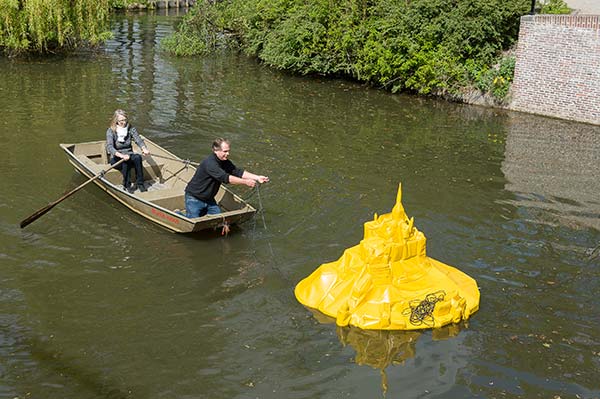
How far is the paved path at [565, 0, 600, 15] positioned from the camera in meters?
25.7

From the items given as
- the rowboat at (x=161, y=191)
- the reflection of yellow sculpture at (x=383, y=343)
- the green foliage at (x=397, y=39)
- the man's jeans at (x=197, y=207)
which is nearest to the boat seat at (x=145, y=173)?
the rowboat at (x=161, y=191)

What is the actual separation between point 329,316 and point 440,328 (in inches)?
58.0

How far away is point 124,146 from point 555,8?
1745 centimetres

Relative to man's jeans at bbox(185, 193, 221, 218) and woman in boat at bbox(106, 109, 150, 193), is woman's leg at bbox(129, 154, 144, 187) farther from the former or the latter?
man's jeans at bbox(185, 193, 221, 218)

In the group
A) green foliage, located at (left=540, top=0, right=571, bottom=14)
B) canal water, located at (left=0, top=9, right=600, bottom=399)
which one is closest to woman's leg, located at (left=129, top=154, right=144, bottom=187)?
canal water, located at (left=0, top=9, right=600, bottom=399)

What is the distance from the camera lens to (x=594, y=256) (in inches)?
471

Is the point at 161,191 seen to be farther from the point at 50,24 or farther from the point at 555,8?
the point at 555,8

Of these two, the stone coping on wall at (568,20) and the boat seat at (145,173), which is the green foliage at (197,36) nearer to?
the stone coping on wall at (568,20)

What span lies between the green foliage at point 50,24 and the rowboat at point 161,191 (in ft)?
40.3

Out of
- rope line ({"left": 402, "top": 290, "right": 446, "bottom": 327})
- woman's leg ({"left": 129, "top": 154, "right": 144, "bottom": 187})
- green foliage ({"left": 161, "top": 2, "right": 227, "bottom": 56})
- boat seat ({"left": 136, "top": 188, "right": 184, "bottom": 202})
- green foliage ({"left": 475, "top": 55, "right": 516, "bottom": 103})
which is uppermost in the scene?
green foliage ({"left": 161, "top": 2, "right": 227, "bottom": 56})

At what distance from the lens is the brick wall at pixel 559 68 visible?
20859 mm

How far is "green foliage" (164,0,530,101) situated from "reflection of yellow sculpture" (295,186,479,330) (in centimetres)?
1467

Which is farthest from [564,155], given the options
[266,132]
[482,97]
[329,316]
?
[329,316]

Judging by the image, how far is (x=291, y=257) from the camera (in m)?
11.7
